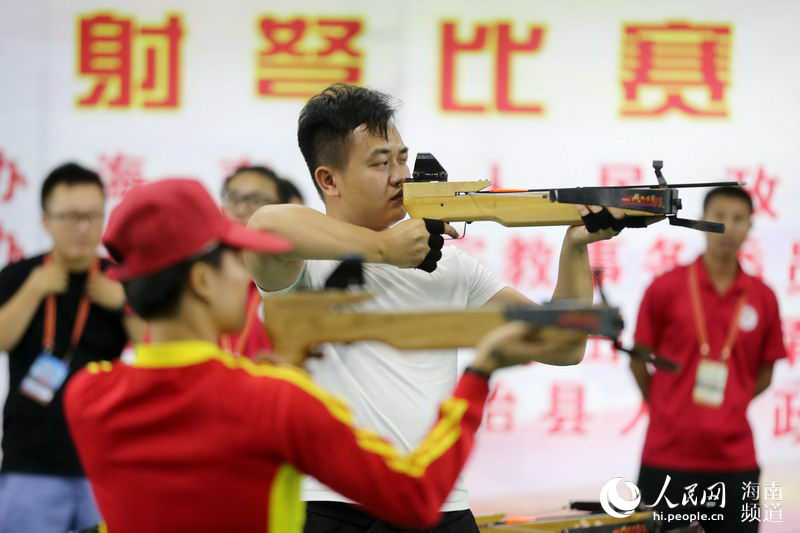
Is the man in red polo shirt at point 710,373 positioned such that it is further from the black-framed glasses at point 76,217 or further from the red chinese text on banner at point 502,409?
the black-framed glasses at point 76,217

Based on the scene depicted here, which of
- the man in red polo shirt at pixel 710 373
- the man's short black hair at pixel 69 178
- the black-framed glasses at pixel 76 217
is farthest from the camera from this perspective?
the man in red polo shirt at pixel 710 373

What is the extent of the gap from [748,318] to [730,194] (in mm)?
448

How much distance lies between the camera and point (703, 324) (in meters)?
4.00

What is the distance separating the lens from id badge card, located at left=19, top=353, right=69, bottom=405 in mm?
3436

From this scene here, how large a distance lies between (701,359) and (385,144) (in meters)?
1.88

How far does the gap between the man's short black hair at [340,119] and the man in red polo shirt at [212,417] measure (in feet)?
3.17

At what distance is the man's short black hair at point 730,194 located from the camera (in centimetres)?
411

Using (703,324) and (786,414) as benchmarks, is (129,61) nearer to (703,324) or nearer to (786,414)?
(703,324)

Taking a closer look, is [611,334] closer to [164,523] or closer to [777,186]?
[164,523]

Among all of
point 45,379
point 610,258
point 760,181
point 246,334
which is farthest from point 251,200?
point 760,181

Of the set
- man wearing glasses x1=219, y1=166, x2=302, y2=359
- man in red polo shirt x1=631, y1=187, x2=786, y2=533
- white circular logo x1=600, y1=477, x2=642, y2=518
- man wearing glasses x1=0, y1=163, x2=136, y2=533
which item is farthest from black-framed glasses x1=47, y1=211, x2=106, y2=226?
man in red polo shirt x1=631, y1=187, x2=786, y2=533

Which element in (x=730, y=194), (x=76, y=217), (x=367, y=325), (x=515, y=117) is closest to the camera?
(x=367, y=325)

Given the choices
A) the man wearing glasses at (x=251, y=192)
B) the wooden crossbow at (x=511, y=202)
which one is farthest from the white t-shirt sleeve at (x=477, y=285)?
the man wearing glasses at (x=251, y=192)

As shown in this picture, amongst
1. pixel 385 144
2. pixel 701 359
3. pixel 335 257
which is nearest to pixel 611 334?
pixel 335 257
